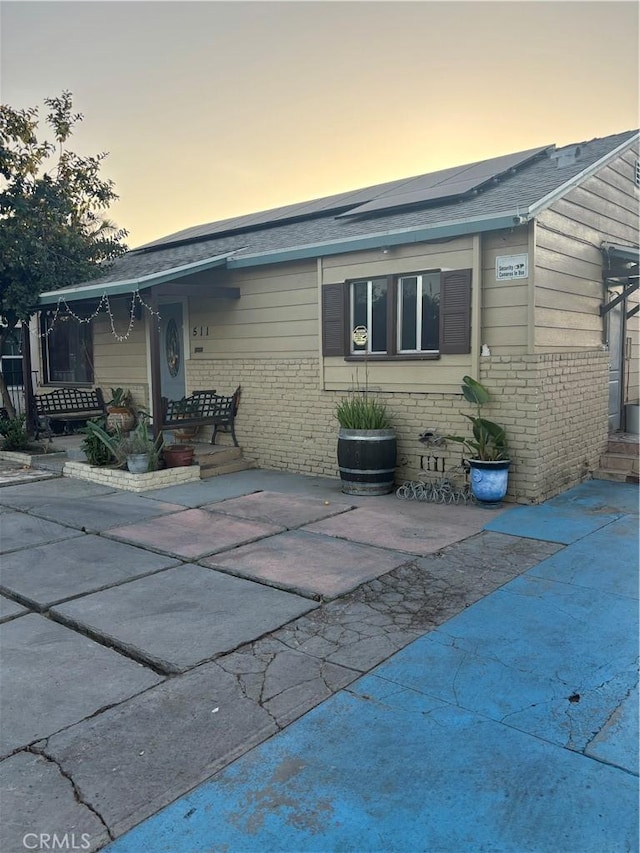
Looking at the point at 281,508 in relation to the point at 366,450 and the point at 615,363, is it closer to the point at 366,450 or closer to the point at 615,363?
the point at 366,450

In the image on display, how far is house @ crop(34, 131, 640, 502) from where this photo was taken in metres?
7.09

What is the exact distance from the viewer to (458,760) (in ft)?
8.70

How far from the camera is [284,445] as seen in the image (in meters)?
9.45

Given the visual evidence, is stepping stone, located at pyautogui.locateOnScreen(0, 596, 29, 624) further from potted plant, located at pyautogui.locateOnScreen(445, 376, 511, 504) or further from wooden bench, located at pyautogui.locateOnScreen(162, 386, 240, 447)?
potted plant, located at pyautogui.locateOnScreen(445, 376, 511, 504)

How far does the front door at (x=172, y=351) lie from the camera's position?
36.3 ft

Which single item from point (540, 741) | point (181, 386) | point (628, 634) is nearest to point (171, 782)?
point (540, 741)

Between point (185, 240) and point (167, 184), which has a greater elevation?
point (167, 184)

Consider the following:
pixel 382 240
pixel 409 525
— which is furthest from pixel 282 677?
pixel 382 240

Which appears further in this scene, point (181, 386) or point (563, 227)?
point (181, 386)

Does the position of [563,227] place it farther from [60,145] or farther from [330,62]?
[60,145]

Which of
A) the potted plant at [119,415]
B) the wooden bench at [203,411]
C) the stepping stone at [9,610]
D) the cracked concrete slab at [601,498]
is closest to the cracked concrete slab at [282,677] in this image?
the stepping stone at [9,610]

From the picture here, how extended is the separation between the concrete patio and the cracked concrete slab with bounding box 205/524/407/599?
0.03 meters

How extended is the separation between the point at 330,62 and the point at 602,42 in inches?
164

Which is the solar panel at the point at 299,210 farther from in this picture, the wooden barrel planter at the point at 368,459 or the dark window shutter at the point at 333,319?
the wooden barrel planter at the point at 368,459
